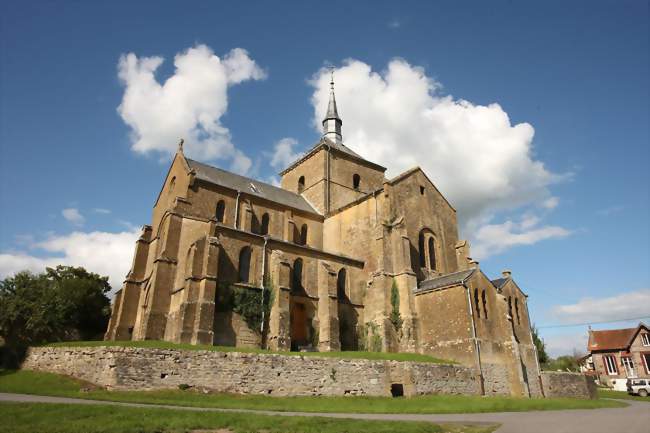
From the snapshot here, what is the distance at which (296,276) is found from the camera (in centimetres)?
3231

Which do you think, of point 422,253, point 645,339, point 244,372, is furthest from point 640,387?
point 244,372

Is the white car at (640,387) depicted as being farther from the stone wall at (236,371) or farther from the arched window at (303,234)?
the arched window at (303,234)

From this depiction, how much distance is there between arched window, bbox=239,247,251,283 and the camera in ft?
96.3

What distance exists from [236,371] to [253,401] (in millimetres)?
2051

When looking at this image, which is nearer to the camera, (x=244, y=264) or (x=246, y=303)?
(x=246, y=303)

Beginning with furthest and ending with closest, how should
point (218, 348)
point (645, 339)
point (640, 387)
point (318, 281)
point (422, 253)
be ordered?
point (645, 339) < point (640, 387) < point (422, 253) < point (318, 281) < point (218, 348)

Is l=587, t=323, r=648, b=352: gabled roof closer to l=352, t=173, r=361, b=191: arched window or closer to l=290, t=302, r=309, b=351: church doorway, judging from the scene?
l=352, t=173, r=361, b=191: arched window

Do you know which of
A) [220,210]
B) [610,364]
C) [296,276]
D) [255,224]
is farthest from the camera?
[610,364]

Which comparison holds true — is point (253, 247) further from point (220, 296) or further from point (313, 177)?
point (313, 177)

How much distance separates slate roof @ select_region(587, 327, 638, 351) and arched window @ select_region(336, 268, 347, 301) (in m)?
43.8

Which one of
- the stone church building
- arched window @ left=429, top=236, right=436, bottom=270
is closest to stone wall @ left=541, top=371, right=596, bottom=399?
the stone church building

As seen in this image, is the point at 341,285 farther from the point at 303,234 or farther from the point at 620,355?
the point at 620,355

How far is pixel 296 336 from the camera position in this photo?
3130 cm

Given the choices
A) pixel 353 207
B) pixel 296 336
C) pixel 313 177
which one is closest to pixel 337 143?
pixel 313 177
